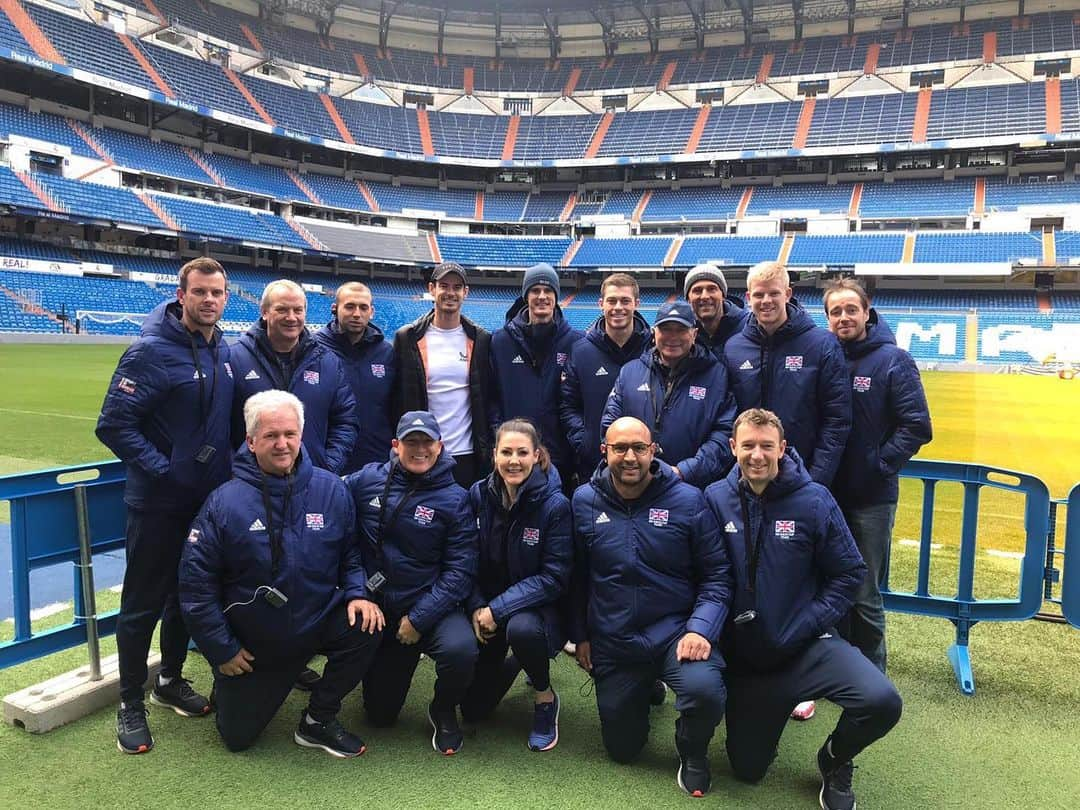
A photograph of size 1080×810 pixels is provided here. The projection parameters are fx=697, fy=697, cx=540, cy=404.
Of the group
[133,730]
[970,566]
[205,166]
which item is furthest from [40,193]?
[970,566]

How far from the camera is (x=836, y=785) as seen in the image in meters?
2.84

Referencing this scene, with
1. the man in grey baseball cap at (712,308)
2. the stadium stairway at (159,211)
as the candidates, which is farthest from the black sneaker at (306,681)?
the stadium stairway at (159,211)

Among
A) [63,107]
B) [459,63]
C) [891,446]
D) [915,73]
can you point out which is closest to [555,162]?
[459,63]

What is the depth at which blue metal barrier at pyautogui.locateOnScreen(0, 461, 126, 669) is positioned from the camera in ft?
10.7

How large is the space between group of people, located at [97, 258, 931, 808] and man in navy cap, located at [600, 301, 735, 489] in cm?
1

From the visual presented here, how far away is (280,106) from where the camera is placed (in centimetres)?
4341

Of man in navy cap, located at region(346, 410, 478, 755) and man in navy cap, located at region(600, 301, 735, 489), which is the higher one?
man in navy cap, located at region(600, 301, 735, 489)

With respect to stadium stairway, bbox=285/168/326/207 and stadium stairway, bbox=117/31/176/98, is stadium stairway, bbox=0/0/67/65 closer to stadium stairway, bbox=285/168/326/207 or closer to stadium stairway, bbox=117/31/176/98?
stadium stairway, bbox=117/31/176/98

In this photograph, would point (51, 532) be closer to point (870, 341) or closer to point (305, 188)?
point (870, 341)

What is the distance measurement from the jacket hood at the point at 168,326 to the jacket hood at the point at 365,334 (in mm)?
963

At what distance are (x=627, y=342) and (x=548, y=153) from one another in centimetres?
4584

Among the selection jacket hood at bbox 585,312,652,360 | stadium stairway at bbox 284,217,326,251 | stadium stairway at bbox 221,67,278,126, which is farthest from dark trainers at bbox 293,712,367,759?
stadium stairway at bbox 221,67,278,126

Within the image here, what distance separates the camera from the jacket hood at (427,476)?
132 inches

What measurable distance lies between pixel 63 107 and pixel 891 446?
43528 mm
